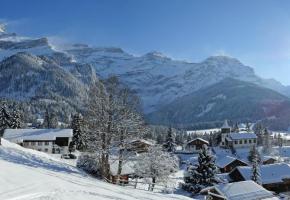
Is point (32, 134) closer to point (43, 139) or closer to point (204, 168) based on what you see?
point (43, 139)

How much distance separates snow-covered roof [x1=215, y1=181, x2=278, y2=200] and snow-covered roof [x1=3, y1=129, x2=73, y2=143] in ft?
227

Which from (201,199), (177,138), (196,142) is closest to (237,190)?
(201,199)

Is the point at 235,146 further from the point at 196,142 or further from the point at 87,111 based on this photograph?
the point at 87,111

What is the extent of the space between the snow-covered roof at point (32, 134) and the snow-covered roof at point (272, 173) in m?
54.1

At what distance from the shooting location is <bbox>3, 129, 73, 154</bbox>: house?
111688 millimetres

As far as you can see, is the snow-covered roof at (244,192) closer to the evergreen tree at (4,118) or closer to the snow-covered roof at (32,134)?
the snow-covered roof at (32,134)

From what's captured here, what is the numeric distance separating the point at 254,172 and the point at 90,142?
123 feet

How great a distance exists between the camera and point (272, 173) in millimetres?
73562

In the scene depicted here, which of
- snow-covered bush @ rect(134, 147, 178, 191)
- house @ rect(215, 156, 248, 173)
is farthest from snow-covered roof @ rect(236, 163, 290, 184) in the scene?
house @ rect(215, 156, 248, 173)

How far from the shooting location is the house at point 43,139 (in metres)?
112

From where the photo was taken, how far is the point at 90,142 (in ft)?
139

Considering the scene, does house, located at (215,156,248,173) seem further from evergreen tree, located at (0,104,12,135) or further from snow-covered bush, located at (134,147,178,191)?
evergreen tree, located at (0,104,12,135)

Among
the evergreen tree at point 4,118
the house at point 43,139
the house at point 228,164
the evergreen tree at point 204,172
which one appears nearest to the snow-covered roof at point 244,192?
the evergreen tree at point 204,172

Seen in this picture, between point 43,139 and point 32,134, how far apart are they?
9.68 ft
